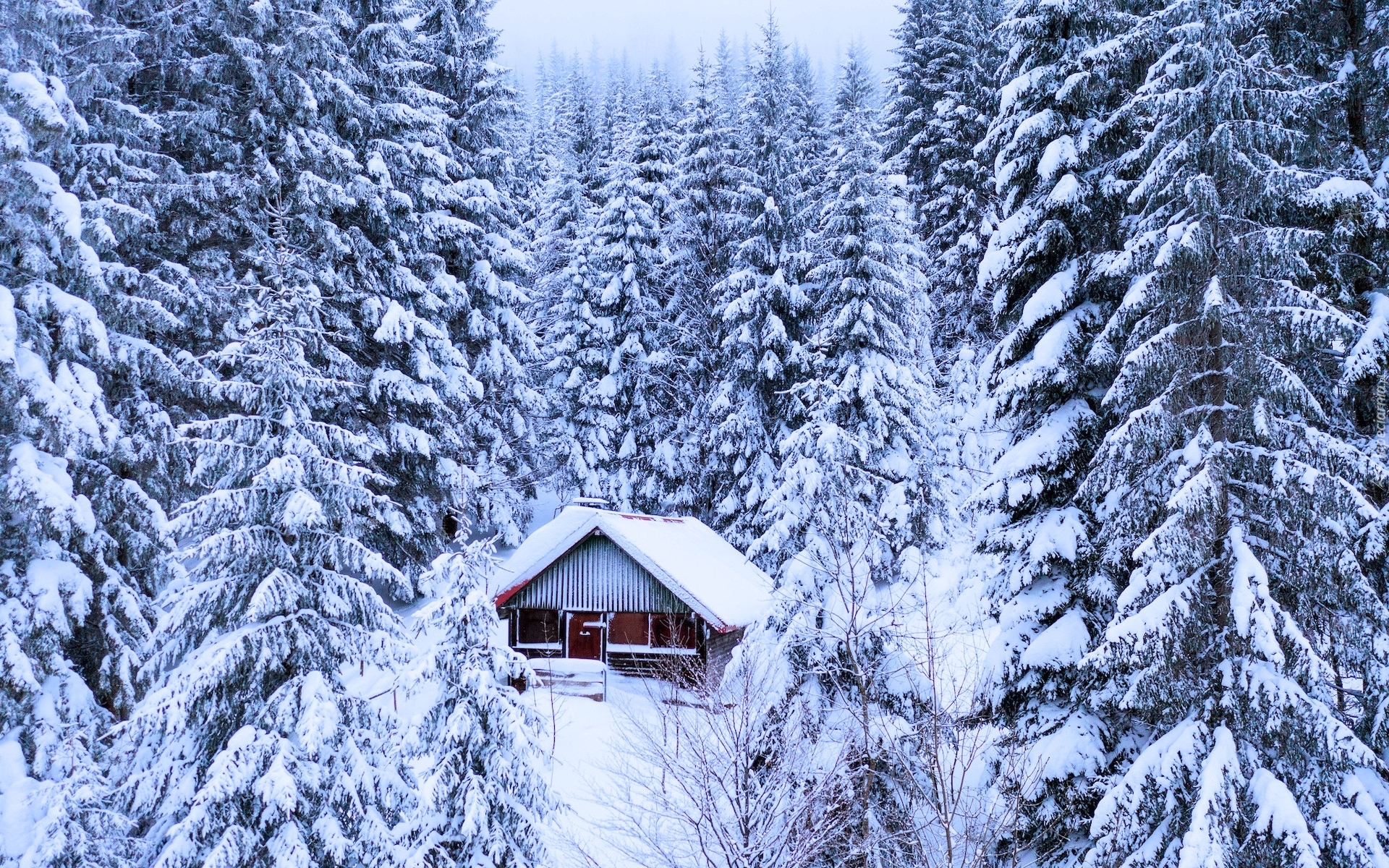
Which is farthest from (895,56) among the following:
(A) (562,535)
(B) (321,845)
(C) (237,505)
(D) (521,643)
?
(B) (321,845)

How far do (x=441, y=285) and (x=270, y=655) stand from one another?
14236 mm

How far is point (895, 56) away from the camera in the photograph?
109 ft

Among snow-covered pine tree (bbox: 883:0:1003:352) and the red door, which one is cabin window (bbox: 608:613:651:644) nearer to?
the red door

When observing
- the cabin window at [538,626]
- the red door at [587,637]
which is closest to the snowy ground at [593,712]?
the red door at [587,637]

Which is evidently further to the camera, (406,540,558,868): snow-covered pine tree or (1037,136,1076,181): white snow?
(1037,136,1076,181): white snow

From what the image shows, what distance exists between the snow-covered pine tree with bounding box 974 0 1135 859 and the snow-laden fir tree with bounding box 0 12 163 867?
490 inches

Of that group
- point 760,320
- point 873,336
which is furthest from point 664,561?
point 760,320

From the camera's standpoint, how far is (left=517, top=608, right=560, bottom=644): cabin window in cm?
2477

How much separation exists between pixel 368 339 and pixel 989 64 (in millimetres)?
20862

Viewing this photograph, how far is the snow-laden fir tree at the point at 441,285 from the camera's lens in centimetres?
2155

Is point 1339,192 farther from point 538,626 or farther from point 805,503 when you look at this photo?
point 538,626

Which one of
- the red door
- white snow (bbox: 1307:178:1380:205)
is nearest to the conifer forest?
white snow (bbox: 1307:178:1380:205)

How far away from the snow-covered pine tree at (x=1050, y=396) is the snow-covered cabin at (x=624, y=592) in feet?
31.0

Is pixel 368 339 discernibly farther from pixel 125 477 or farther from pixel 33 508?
pixel 33 508
